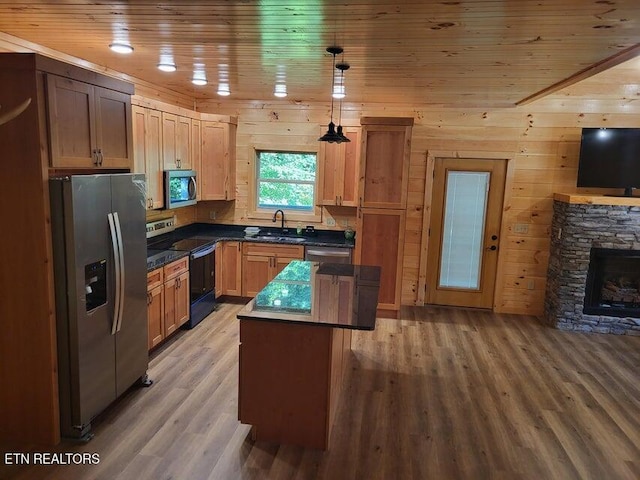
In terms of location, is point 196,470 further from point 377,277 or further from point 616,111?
point 616,111

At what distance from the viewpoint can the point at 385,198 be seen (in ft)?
17.1

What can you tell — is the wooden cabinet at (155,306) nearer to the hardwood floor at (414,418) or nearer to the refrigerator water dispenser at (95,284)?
the hardwood floor at (414,418)

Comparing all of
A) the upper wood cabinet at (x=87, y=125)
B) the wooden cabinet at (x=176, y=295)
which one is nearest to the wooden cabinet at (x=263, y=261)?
the wooden cabinet at (x=176, y=295)

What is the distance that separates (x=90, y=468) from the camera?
8.57 ft

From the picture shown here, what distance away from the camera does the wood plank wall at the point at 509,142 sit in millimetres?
5363

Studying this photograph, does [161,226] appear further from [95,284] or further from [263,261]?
[95,284]

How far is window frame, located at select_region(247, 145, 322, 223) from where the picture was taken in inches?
233

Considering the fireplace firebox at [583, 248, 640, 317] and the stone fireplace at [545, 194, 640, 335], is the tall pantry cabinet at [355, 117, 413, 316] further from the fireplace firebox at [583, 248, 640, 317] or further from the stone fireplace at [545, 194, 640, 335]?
the fireplace firebox at [583, 248, 640, 317]

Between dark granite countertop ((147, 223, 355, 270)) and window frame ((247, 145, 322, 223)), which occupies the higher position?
window frame ((247, 145, 322, 223))

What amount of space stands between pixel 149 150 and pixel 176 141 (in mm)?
607

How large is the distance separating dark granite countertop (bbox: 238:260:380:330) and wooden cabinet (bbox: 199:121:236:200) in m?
2.30

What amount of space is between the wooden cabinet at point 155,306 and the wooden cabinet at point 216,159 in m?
1.78

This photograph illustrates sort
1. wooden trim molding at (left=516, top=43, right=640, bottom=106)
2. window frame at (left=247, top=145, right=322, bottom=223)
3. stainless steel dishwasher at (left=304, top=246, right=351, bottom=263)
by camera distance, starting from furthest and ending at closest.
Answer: window frame at (left=247, top=145, right=322, bottom=223) < stainless steel dishwasher at (left=304, top=246, right=351, bottom=263) < wooden trim molding at (left=516, top=43, right=640, bottom=106)

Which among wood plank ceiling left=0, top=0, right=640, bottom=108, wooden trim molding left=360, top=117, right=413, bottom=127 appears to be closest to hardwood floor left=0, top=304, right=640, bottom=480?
wooden trim molding left=360, top=117, right=413, bottom=127
